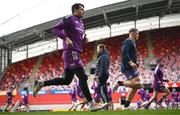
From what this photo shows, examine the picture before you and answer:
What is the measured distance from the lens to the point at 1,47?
1694 inches

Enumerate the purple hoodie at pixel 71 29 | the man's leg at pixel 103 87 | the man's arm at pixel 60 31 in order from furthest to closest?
the man's leg at pixel 103 87 → the purple hoodie at pixel 71 29 → the man's arm at pixel 60 31

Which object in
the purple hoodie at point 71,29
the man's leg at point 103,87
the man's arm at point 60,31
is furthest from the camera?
the man's leg at point 103,87

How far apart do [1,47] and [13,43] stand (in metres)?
1.30

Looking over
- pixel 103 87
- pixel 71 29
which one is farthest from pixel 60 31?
pixel 103 87

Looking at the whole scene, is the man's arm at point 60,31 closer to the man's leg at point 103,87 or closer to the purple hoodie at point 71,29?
the purple hoodie at point 71,29

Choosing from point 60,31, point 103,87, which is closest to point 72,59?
point 60,31

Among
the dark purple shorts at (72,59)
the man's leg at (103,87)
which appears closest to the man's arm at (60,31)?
the dark purple shorts at (72,59)

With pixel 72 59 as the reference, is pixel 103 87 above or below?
below

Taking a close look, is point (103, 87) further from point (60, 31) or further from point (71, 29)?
point (60, 31)

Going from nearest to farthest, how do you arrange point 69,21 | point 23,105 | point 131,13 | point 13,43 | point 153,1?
A: point 69,21 → point 23,105 → point 153,1 → point 131,13 → point 13,43

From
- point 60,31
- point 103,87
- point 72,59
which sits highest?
point 60,31

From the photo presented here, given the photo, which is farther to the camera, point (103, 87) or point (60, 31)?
point (103, 87)

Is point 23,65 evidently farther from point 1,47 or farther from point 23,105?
point 23,105

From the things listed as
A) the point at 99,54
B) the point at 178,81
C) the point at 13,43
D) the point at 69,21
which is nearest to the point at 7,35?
the point at 13,43
